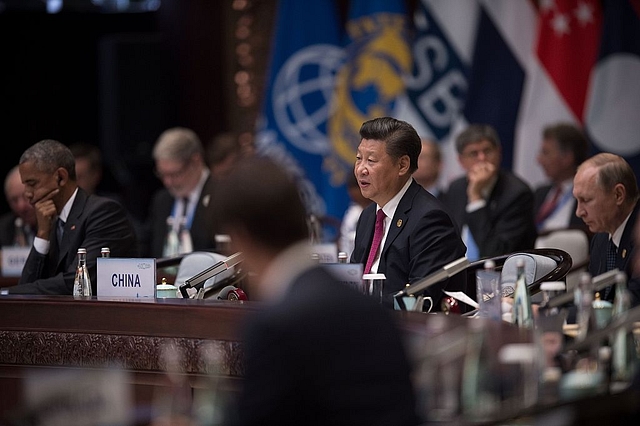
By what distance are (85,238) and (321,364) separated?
9.77ft

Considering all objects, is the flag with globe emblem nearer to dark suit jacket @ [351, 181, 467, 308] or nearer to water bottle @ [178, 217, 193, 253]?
water bottle @ [178, 217, 193, 253]

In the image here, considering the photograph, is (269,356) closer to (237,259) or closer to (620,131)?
(237,259)

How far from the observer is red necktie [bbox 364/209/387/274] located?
425 cm

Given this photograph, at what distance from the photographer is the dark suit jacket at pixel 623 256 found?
12.1 ft

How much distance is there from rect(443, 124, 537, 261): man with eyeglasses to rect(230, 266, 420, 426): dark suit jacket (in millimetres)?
4020

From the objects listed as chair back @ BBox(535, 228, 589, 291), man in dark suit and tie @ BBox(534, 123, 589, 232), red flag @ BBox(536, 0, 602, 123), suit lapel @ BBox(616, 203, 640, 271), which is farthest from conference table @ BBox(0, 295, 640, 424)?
red flag @ BBox(536, 0, 602, 123)

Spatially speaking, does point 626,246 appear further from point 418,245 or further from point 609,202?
point 418,245

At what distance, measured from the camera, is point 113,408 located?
2.27m

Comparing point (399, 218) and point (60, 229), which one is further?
point (60, 229)

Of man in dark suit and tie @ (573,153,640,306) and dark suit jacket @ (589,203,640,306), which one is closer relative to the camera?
dark suit jacket @ (589,203,640,306)

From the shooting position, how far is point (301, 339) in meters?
1.96

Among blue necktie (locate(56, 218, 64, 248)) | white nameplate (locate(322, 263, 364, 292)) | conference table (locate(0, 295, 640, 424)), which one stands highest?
blue necktie (locate(56, 218, 64, 248))

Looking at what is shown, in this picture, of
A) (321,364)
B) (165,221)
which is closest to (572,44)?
(165,221)

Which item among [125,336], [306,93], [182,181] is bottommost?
[125,336]
